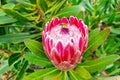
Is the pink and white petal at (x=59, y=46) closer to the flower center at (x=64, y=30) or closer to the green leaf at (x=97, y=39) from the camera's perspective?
the flower center at (x=64, y=30)

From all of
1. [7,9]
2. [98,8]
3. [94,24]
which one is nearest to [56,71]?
[7,9]

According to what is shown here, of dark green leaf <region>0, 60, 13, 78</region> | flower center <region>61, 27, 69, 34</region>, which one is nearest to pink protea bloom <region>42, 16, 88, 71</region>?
flower center <region>61, 27, 69, 34</region>

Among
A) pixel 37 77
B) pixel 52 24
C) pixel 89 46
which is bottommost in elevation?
pixel 37 77

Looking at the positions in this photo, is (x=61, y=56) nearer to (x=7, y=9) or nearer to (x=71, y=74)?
(x=71, y=74)

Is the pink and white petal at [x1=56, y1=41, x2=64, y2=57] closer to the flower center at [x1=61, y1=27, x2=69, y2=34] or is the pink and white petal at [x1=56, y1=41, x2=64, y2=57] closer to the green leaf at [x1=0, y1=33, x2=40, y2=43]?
the flower center at [x1=61, y1=27, x2=69, y2=34]

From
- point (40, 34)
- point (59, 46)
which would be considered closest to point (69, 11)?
point (40, 34)

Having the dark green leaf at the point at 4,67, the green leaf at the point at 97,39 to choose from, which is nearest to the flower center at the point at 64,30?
the green leaf at the point at 97,39
